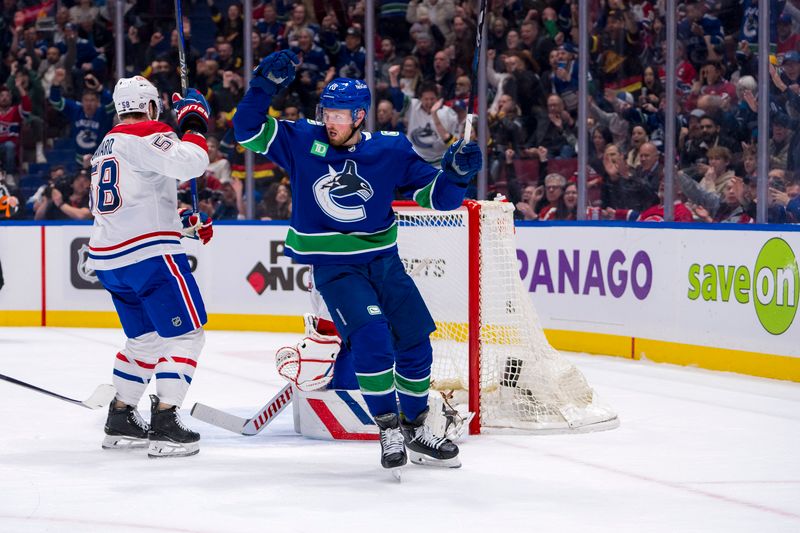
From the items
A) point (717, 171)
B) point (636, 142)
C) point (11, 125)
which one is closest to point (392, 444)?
point (717, 171)

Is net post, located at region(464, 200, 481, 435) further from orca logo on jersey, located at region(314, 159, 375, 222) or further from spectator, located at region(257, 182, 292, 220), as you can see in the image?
spectator, located at region(257, 182, 292, 220)

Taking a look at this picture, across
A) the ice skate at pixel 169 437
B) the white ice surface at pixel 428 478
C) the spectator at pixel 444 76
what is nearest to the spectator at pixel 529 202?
the spectator at pixel 444 76

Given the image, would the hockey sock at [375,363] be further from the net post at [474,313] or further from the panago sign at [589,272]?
the panago sign at [589,272]

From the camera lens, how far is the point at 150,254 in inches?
161

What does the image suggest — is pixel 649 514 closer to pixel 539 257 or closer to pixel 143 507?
pixel 143 507

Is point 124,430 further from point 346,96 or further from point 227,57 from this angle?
point 227,57

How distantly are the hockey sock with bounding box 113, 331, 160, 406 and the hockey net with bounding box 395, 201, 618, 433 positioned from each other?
45.6 inches

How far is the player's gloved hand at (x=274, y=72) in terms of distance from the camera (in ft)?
12.3

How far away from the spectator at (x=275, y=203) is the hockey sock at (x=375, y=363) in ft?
17.4

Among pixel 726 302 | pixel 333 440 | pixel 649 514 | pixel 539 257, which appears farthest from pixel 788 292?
pixel 649 514

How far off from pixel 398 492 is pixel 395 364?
23.9 inches

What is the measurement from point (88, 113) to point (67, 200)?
0.74m

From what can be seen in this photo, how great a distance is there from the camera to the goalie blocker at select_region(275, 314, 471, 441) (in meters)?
4.29

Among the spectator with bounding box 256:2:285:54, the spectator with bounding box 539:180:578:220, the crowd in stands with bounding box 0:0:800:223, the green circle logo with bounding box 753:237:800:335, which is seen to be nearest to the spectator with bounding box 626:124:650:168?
the crowd in stands with bounding box 0:0:800:223
